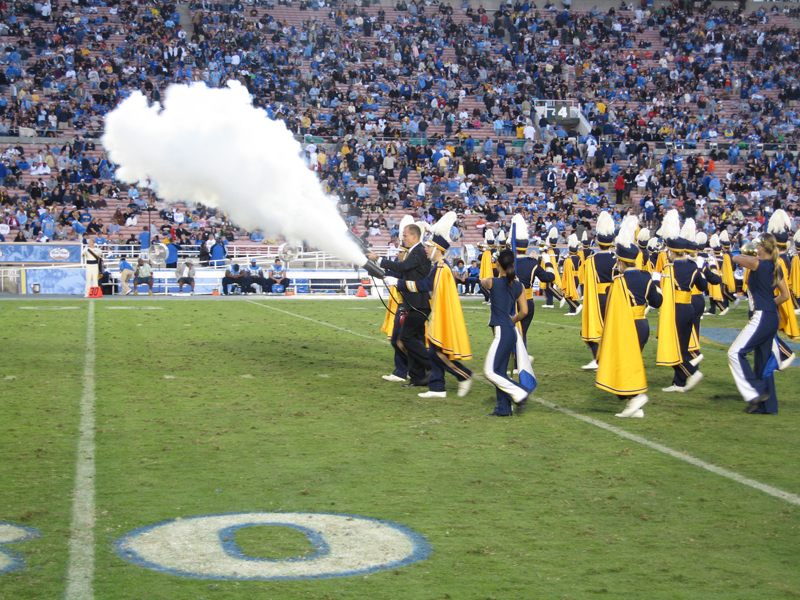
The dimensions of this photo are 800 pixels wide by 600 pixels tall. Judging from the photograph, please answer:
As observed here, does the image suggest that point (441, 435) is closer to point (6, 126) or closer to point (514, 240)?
point (514, 240)

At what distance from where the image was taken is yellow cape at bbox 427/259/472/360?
29.9 ft

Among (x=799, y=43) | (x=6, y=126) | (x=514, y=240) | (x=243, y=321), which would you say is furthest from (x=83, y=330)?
(x=799, y=43)

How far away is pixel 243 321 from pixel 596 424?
10.7 metres

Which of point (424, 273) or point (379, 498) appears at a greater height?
point (424, 273)

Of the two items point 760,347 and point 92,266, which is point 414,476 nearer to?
point 760,347

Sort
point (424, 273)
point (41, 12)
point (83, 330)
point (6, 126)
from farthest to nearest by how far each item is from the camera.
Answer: point (41, 12) < point (6, 126) < point (83, 330) < point (424, 273)

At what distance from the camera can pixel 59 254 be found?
→ 24.9 m

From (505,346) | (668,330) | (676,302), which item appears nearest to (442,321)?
(505,346)

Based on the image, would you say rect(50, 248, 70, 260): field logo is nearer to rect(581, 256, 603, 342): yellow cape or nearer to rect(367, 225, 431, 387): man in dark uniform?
rect(367, 225, 431, 387): man in dark uniform

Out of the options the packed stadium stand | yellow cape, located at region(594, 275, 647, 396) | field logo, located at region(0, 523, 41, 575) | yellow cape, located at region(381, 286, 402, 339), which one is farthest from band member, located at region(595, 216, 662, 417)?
the packed stadium stand

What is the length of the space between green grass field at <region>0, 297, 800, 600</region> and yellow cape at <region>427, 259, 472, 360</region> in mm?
576

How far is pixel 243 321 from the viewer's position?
17.5 m

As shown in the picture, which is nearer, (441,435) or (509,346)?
(441,435)

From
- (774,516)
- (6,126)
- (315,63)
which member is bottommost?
(774,516)
